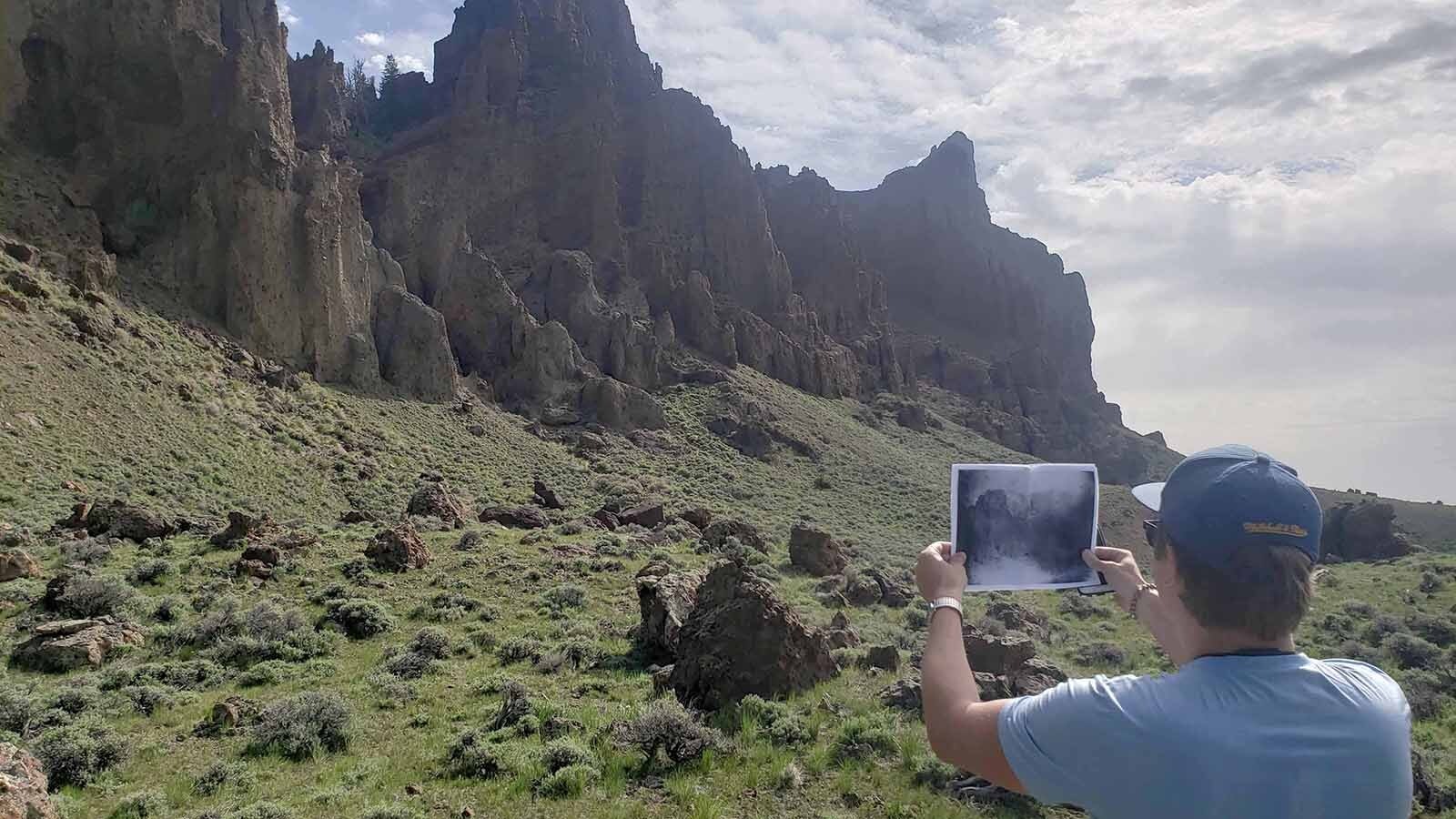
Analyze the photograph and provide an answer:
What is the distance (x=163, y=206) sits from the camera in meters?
35.9

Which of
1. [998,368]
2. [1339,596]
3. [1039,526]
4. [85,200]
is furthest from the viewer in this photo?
[998,368]

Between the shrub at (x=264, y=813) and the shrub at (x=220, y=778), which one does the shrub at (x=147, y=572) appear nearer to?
the shrub at (x=220, y=778)

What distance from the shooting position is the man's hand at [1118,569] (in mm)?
2902

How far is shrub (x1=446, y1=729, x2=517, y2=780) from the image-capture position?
7.10 meters

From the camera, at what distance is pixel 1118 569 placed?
2.98m

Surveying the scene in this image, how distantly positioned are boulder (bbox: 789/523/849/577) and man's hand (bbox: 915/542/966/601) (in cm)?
1761

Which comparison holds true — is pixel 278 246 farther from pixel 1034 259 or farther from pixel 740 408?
pixel 1034 259

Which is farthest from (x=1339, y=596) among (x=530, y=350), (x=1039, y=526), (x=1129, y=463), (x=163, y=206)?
(x=1129, y=463)

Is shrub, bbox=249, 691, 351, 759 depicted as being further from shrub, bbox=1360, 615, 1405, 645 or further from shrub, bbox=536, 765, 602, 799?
shrub, bbox=1360, 615, 1405, 645

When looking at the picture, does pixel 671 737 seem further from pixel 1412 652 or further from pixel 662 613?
pixel 1412 652

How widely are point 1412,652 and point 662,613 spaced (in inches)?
588

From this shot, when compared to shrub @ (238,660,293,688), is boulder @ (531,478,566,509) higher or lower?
higher

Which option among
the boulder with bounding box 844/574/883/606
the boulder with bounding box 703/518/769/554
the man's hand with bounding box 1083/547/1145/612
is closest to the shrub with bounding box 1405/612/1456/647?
the boulder with bounding box 844/574/883/606

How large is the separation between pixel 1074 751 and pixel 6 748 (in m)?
6.99
